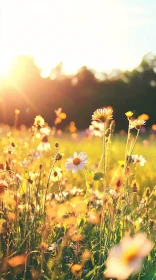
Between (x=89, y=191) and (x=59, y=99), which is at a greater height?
(x=59, y=99)

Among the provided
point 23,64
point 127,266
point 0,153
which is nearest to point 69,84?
point 23,64

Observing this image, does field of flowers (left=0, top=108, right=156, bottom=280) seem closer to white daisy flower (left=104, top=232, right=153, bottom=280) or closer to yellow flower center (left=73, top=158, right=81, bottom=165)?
yellow flower center (left=73, top=158, right=81, bottom=165)

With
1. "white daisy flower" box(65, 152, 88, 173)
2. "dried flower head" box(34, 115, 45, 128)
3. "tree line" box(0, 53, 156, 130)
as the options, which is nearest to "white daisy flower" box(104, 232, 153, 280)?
"white daisy flower" box(65, 152, 88, 173)

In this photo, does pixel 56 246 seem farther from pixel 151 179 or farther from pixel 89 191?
pixel 151 179

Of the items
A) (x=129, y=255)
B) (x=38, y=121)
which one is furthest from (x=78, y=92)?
(x=129, y=255)

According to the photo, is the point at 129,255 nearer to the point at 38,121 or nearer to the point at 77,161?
the point at 77,161

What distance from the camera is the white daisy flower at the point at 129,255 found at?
1.14 metres

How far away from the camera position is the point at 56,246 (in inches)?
93.1

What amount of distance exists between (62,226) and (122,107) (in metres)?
15.8

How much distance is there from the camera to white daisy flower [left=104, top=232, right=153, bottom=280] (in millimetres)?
1137

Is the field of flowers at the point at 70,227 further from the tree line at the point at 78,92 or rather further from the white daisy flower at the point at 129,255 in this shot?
the tree line at the point at 78,92

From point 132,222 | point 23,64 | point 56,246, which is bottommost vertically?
point 56,246

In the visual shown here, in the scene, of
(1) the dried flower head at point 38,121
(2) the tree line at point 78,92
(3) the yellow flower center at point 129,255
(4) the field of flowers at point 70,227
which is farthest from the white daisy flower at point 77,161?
(2) the tree line at point 78,92

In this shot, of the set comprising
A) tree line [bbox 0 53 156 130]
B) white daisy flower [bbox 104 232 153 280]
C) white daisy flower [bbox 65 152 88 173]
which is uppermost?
tree line [bbox 0 53 156 130]
